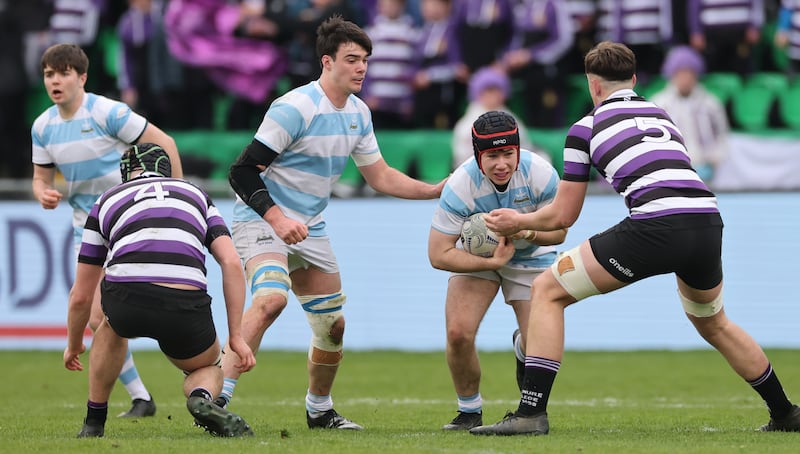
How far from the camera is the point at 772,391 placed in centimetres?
782

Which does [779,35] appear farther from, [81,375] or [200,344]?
[200,344]

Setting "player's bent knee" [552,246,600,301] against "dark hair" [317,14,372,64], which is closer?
→ "player's bent knee" [552,246,600,301]

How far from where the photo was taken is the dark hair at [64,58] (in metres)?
9.58

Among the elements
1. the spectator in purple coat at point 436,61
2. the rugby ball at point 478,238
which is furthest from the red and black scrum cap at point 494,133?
the spectator in purple coat at point 436,61

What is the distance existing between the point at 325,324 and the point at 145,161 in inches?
68.6

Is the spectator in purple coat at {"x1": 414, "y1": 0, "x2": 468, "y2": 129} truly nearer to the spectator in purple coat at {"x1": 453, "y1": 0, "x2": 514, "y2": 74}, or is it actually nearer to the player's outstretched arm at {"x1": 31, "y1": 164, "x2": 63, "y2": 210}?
the spectator in purple coat at {"x1": 453, "y1": 0, "x2": 514, "y2": 74}

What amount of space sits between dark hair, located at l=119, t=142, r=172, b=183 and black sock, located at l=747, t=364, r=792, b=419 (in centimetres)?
370

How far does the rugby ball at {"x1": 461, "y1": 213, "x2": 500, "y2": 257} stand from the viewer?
831cm

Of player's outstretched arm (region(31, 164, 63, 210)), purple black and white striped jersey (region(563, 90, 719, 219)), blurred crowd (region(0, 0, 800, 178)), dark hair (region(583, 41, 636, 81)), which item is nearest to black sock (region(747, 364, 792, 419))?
purple black and white striped jersey (region(563, 90, 719, 219))

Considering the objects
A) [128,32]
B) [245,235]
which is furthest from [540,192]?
[128,32]

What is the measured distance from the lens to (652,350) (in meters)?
14.1

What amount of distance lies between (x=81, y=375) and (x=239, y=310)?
625cm

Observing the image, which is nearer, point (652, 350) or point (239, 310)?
point (239, 310)

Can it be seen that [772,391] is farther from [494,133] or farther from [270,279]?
[270,279]
